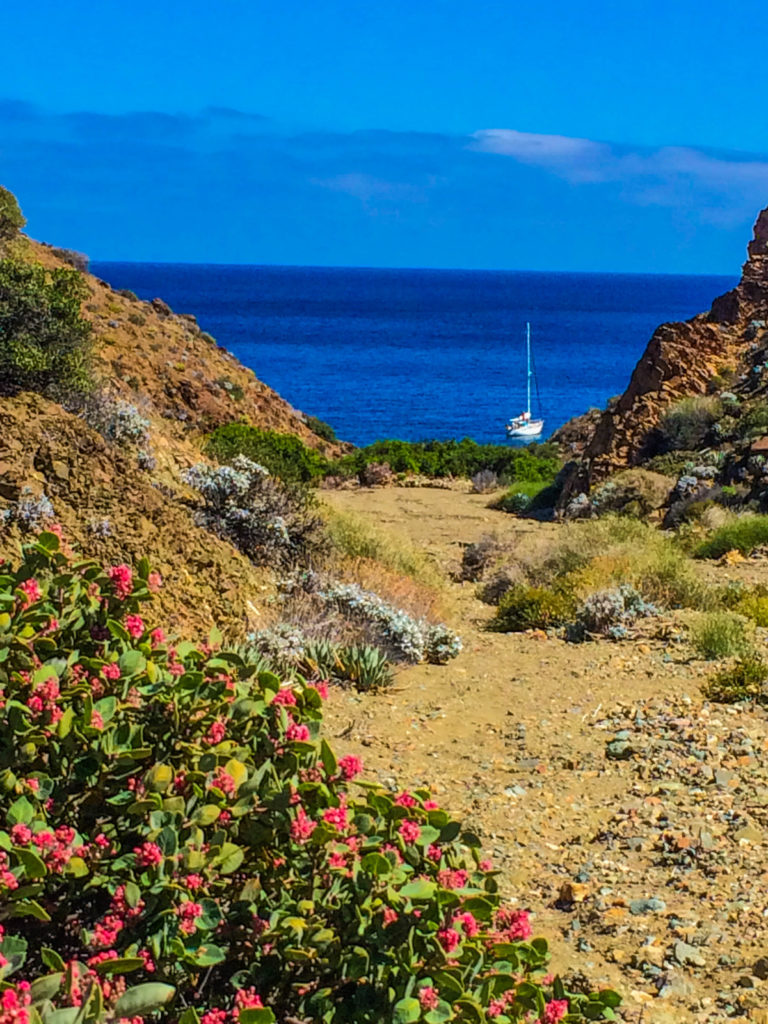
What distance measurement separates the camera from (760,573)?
11719 mm

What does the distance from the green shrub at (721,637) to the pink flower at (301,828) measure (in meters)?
6.16

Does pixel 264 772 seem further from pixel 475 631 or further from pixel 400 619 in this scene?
pixel 475 631

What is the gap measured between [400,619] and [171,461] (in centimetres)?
374

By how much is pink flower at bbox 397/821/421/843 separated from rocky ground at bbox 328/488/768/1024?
64.6 inches

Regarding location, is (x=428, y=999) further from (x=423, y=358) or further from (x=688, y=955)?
(x=423, y=358)

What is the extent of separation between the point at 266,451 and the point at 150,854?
13276mm

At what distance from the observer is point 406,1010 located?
2.54 m

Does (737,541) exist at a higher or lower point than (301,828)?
lower

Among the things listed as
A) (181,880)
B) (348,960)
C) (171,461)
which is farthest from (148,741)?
(171,461)

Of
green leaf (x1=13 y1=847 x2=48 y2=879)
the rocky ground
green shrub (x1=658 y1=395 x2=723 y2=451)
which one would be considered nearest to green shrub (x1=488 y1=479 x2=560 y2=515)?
green shrub (x1=658 y1=395 x2=723 y2=451)

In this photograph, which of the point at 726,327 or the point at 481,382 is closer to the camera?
the point at 726,327

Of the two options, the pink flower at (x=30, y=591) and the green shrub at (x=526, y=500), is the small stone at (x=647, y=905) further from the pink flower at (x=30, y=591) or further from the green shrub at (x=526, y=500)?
the green shrub at (x=526, y=500)

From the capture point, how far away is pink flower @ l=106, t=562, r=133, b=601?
11.2 feet

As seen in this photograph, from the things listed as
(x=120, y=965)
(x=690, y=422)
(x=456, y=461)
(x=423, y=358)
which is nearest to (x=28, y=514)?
(x=120, y=965)
